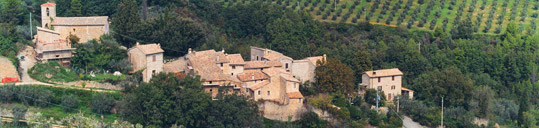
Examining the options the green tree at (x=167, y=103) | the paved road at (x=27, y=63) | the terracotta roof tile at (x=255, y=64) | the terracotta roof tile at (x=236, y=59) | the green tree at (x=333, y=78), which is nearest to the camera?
the green tree at (x=167, y=103)

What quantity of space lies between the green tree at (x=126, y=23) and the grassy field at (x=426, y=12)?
15608 millimetres

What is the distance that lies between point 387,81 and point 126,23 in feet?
51.2

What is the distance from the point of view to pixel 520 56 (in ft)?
210

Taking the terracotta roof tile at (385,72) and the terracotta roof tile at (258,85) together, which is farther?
the terracotta roof tile at (385,72)

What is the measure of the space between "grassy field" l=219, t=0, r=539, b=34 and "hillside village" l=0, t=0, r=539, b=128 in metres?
3.72

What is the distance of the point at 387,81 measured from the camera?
181ft

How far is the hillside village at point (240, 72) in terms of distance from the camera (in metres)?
49.0

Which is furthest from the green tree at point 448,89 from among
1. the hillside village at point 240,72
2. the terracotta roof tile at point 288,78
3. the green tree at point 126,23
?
the green tree at point 126,23

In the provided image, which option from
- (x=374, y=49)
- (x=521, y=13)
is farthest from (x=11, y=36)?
(x=521, y=13)

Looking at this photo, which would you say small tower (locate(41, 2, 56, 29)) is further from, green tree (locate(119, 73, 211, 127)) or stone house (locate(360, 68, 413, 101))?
stone house (locate(360, 68, 413, 101))

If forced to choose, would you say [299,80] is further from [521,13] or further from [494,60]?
[521,13]

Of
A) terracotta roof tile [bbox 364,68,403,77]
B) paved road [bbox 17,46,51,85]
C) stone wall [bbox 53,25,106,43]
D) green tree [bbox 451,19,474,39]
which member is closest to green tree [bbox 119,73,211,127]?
paved road [bbox 17,46,51,85]

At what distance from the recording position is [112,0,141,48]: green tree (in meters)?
56.0

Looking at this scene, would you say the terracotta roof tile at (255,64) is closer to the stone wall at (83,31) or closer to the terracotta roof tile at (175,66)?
the terracotta roof tile at (175,66)
